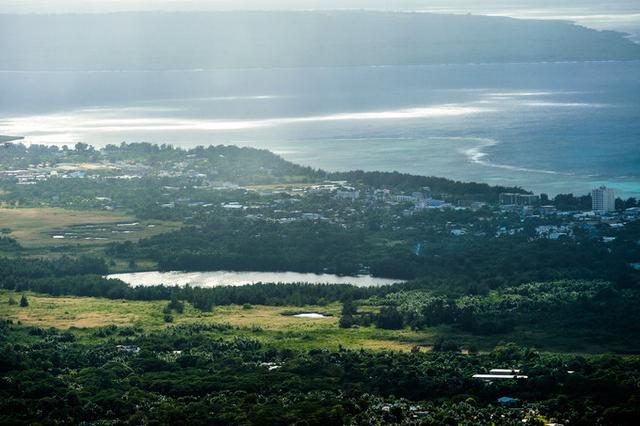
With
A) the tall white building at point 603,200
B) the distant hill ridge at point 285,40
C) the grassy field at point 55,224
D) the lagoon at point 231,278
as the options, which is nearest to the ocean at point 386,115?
the distant hill ridge at point 285,40

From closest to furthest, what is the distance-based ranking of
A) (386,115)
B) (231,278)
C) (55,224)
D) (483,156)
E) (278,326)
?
(278,326), (231,278), (55,224), (483,156), (386,115)

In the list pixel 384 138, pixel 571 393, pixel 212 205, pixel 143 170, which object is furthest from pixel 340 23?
pixel 571 393

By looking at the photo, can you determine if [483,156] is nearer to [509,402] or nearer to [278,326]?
[278,326]

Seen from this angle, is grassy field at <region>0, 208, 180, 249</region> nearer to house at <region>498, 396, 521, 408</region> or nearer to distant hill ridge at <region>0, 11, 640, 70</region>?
house at <region>498, 396, 521, 408</region>

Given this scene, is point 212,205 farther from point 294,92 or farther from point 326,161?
point 294,92

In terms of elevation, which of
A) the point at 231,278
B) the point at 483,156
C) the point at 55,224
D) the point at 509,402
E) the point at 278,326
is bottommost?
the point at 509,402

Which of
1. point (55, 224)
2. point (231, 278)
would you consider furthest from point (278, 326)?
point (55, 224)

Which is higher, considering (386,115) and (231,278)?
(386,115)
